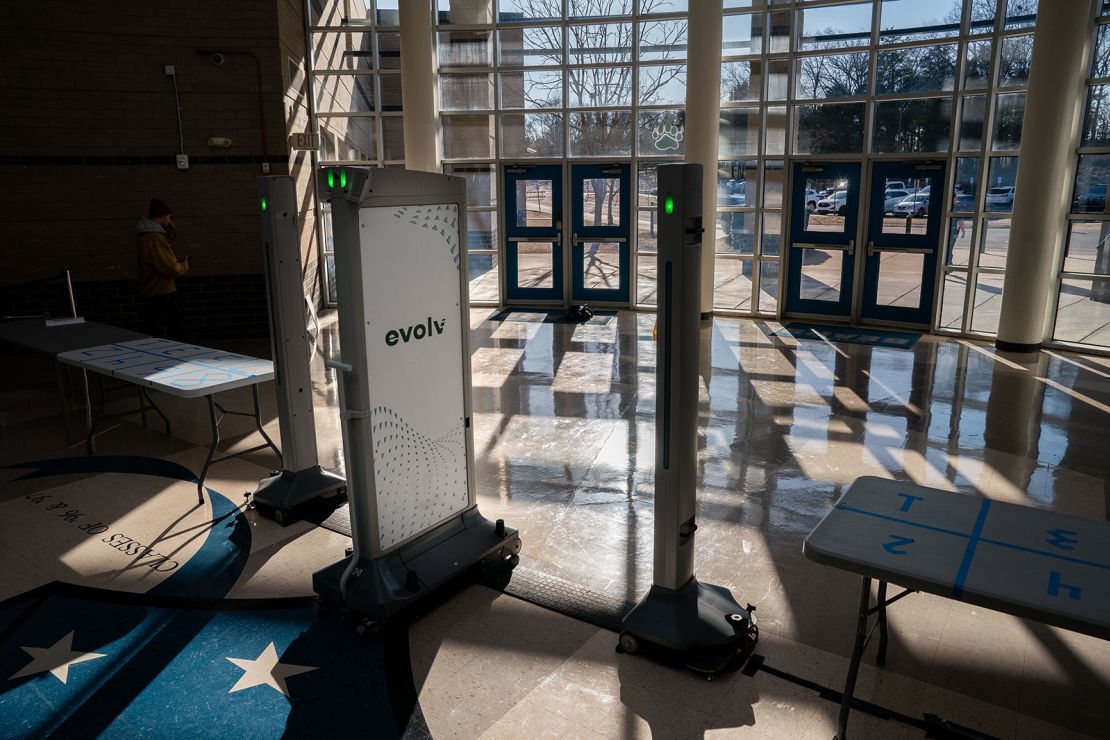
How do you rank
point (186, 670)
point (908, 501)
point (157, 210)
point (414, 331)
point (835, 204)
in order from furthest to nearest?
1. point (835, 204)
2. point (157, 210)
3. point (414, 331)
4. point (186, 670)
5. point (908, 501)

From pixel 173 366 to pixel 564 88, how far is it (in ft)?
24.3

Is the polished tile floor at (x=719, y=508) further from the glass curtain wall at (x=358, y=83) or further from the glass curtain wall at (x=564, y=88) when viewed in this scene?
the glass curtain wall at (x=358, y=83)

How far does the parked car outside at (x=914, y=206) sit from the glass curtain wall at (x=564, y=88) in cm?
276

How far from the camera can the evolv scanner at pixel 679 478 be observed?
9.99ft

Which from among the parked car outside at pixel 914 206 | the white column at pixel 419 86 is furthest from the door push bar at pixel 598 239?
the parked car outside at pixel 914 206

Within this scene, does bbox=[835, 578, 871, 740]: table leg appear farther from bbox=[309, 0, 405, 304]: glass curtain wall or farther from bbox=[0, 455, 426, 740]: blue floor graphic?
bbox=[309, 0, 405, 304]: glass curtain wall

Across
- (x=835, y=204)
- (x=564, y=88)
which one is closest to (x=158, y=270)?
(x=564, y=88)

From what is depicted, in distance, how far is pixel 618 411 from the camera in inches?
262

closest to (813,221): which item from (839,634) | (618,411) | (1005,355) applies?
(1005,355)

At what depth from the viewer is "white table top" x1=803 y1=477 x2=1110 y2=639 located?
2389 mm

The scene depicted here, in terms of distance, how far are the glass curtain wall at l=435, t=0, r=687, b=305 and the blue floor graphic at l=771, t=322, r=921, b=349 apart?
218cm

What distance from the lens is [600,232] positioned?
11.3 meters

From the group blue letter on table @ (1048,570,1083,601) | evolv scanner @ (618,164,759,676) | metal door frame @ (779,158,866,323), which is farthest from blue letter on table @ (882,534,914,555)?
metal door frame @ (779,158,866,323)

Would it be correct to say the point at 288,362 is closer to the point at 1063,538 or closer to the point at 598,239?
the point at 1063,538
